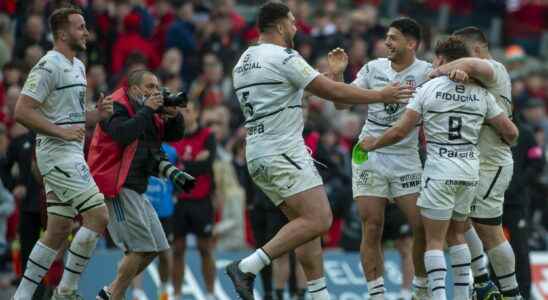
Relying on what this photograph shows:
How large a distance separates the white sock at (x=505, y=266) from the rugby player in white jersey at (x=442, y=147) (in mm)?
876

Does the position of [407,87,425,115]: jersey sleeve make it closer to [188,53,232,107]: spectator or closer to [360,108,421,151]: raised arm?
[360,108,421,151]: raised arm

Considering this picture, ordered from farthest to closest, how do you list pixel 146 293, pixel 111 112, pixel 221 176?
pixel 221 176 < pixel 146 293 < pixel 111 112

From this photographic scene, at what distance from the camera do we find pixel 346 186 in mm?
19094

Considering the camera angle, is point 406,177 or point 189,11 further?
point 189,11

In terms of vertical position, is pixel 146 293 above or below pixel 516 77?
below

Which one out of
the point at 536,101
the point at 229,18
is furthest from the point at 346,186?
the point at 229,18

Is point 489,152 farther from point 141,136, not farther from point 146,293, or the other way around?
point 146,293

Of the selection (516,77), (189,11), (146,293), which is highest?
(189,11)

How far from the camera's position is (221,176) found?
20.2 m

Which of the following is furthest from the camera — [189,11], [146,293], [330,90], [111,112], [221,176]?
[189,11]

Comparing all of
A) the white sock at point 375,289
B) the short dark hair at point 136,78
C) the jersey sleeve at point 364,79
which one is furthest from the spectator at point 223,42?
the white sock at point 375,289

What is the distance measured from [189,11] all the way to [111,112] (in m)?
9.72

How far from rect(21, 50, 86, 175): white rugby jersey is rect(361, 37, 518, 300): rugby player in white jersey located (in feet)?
9.45

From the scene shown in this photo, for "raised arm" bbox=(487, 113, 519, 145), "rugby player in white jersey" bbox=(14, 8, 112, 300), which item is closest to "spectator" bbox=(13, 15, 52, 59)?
"rugby player in white jersey" bbox=(14, 8, 112, 300)
